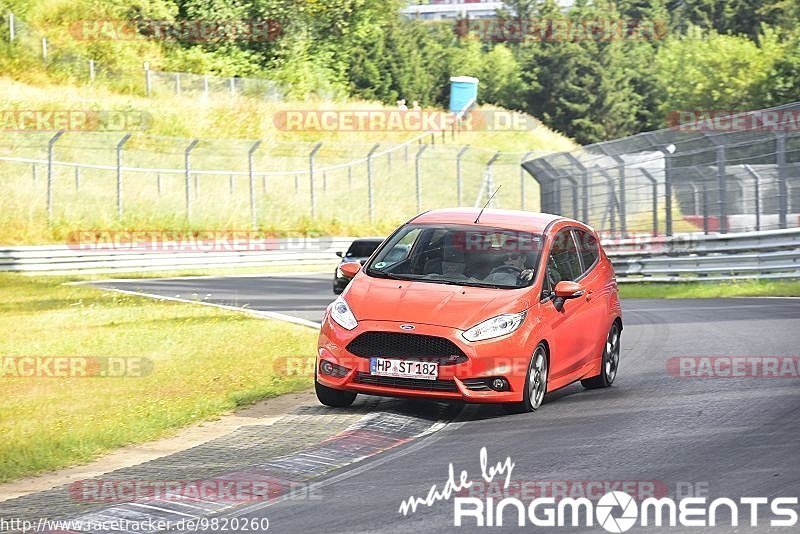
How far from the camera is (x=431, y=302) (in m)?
10.6

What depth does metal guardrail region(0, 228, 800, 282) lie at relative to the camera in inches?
958

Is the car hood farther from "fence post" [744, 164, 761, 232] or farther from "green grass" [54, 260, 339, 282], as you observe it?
"green grass" [54, 260, 339, 282]

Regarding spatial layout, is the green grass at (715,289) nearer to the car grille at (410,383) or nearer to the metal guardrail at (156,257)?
the metal guardrail at (156,257)

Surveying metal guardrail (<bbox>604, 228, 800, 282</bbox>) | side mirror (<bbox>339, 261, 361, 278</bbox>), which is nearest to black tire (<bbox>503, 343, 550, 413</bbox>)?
side mirror (<bbox>339, 261, 361, 278</bbox>)

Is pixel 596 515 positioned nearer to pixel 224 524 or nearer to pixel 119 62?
pixel 224 524

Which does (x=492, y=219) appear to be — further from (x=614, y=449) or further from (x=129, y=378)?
(x=129, y=378)

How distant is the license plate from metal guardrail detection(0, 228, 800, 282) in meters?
14.5

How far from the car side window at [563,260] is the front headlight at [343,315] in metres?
1.75

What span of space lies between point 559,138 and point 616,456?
6946 centimetres

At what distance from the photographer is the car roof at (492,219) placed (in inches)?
463

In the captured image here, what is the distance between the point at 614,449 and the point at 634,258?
2006 centimetres

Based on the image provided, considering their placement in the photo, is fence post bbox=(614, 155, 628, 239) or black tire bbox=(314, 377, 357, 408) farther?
fence post bbox=(614, 155, 628, 239)

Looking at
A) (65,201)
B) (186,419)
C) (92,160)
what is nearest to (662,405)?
(186,419)

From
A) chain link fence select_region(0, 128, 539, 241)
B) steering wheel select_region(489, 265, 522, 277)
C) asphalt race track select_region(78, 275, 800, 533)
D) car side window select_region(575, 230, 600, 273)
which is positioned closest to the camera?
asphalt race track select_region(78, 275, 800, 533)
